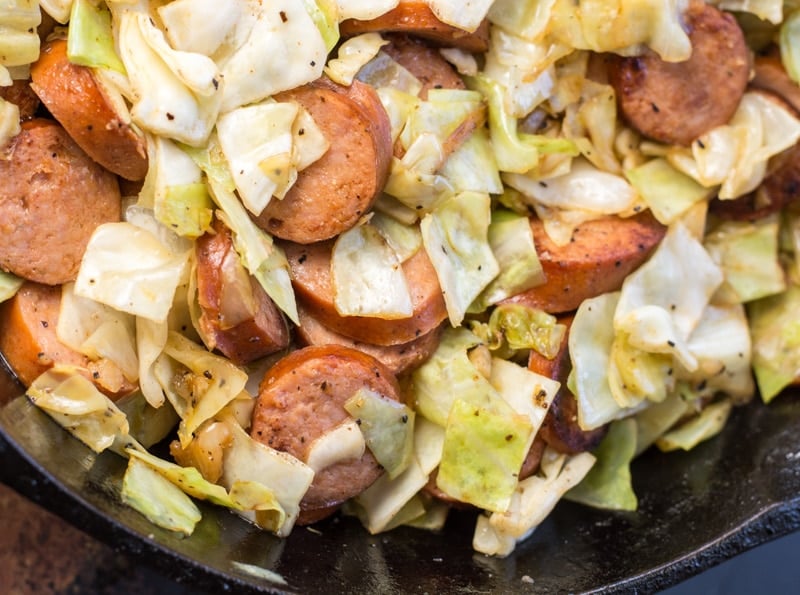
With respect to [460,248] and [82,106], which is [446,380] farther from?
[82,106]

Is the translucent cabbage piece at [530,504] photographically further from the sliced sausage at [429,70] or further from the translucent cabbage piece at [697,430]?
the sliced sausage at [429,70]

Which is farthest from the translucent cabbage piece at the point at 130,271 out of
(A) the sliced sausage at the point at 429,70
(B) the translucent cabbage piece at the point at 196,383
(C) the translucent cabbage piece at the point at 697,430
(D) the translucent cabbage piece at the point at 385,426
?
(C) the translucent cabbage piece at the point at 697,430

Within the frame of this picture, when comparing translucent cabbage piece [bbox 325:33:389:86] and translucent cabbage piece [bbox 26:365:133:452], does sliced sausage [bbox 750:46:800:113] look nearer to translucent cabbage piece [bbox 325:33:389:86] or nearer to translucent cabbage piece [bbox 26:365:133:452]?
translucent cabbage piece [bbox 325:33:389:86]

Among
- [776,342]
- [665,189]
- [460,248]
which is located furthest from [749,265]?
[460,248]

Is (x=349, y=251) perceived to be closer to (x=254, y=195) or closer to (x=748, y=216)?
(x=254, y=195)

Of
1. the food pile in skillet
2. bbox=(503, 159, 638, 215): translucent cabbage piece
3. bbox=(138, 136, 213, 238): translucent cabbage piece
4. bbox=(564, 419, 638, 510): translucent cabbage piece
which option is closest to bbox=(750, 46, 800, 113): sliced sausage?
the food pile in skillet

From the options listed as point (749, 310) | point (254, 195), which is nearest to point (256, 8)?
point (254, 195)

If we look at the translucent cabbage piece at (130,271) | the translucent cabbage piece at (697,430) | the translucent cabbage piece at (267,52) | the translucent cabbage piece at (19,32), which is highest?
the translucent cabbage piece at (19,32)
